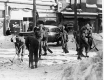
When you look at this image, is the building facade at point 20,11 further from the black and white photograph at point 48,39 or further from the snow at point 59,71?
the snow at point 59,71

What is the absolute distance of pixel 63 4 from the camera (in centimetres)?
2825

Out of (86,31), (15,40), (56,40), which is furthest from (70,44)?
(15,40)

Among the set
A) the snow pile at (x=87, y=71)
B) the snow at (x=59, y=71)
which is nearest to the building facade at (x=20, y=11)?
the snow at (x=59, y=71)

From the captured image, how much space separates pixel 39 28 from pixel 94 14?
63.2 ft

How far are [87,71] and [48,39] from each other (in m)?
12.0

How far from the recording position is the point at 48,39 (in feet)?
57.5

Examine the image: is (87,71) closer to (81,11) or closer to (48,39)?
(48,39)

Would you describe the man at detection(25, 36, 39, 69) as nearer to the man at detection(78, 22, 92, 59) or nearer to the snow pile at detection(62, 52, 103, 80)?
the snow pile at detection(62, 52, 103, 80)

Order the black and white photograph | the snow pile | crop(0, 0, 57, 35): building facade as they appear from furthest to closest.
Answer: crop(0, 0, 57, 35): building facade → the black and white photograph → the snow pile

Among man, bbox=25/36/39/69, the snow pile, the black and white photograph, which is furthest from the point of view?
man, bbox=25/36/39/69

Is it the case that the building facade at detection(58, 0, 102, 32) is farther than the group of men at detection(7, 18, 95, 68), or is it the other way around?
the building facade at detection(58, 0, 102, 32)

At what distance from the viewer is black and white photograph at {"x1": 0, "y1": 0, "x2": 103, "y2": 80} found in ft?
26.4

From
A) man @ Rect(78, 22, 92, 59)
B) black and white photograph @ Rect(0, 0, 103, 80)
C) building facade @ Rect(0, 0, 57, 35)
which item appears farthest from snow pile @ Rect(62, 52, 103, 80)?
building facade @ Rect(0, 0, 57, 35)

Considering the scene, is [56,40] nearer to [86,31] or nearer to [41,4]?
[86,31]
